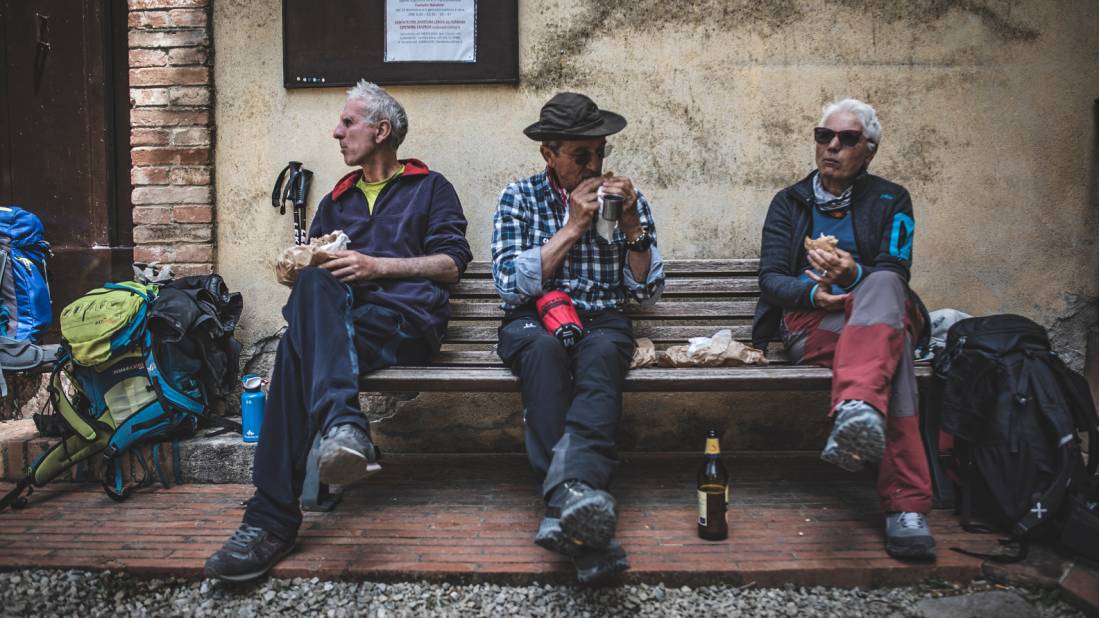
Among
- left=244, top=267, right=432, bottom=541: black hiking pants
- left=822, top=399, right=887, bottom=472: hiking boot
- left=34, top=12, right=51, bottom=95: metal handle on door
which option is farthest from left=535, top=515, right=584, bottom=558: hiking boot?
left=34, top=12, right=51, bottom=95: metal handle on door

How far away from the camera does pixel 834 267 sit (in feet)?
9.08

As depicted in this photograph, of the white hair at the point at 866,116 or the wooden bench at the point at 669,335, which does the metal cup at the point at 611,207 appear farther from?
the white hair at the point at 866,116

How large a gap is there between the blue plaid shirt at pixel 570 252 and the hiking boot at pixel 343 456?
87 centimetres

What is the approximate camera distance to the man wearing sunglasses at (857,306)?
2389 millimetres

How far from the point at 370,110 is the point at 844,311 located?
217 centimetres

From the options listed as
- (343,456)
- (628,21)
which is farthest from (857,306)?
(628,21)

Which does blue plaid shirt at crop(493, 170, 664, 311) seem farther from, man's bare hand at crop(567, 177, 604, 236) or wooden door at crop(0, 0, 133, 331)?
wooden door at crop(0, 0, 133, 331)

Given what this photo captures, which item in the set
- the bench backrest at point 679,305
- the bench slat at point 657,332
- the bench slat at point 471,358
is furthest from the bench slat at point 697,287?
the bench slat at point 471,358

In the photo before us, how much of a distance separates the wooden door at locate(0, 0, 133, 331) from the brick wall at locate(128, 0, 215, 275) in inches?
15.9

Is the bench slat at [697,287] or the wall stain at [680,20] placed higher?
the wall stain at [680,20]

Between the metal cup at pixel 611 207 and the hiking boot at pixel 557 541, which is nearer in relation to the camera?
the hiking boot at pixel 557 541

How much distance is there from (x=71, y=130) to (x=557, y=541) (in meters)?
3.73

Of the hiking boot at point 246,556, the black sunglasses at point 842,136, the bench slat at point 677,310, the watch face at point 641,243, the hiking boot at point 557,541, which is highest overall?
the black sunglasses at point 842,136

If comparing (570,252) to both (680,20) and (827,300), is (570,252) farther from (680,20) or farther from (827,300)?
(680,20)
